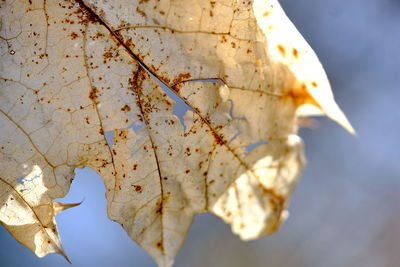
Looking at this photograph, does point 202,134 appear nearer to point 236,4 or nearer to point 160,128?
point 160,128

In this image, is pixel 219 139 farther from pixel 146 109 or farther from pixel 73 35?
pixel 73 35

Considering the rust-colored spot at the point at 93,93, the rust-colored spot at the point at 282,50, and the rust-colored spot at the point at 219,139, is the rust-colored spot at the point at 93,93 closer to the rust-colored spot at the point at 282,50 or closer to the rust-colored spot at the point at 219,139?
the rust-colored spot at the point at 219,139

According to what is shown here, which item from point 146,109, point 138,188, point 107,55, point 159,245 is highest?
point 107,55

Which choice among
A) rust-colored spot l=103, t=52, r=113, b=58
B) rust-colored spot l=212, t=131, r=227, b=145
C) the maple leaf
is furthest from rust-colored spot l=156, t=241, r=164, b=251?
rust-colored spot l=103, t=52, r=113, b=58

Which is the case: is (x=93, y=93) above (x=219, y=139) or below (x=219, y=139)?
above

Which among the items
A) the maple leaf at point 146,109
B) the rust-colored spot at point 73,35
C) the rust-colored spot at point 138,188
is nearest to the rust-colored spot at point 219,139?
the maple leaf at point 146,109

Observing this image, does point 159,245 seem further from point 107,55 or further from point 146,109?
point 107,55

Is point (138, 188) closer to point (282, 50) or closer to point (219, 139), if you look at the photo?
point (219, 139)

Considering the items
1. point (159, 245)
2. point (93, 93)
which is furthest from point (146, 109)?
point (159, 245)

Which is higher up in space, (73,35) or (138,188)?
(73,35)
